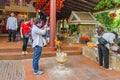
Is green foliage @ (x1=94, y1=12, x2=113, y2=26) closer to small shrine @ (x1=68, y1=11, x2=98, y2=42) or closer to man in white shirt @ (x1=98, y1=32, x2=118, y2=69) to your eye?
small shrine @ (x1=68, y1=11, x2=98, y2=42)

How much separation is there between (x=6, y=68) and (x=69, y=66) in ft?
6.74

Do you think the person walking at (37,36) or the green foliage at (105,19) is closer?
the person walking at (37,36)

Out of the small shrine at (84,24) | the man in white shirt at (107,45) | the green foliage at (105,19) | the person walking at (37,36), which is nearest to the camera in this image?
the person walking at (37,36)

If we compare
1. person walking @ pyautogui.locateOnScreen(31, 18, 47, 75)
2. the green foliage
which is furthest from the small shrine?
person walking @ pyautogui.locateOnScreen(31, 18, 47, 75)

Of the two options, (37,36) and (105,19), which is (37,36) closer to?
(37,36)

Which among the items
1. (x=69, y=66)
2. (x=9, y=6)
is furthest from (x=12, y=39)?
(x=69, y=66)

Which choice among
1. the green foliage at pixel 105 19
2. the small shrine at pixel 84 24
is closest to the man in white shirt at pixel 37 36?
the small shrine at pixel 84 24

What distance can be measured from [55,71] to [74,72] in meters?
0.57

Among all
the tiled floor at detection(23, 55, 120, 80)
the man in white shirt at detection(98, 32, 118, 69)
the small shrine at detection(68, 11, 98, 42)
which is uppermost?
the small shrine at detection(68, 11, 98, 42)

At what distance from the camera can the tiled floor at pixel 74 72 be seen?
18.0 feet

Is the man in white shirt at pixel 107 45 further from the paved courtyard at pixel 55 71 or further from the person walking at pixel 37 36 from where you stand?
the person walking at pixel 37 36

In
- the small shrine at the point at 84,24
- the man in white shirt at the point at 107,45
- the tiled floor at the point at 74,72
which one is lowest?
the tiled floor at the point at 74,72

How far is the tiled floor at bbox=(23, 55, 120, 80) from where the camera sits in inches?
216

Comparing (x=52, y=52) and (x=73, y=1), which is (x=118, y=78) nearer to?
(x=52, y=52)
